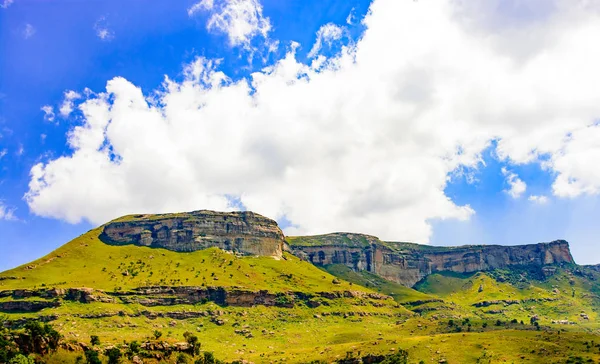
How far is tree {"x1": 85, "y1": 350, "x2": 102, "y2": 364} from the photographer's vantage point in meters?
134

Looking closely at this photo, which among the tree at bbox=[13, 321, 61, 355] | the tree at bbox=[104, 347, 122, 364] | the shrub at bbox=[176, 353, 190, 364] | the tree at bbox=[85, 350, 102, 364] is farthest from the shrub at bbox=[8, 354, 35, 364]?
the shrub at bbox=[176, 353, 190, 364]

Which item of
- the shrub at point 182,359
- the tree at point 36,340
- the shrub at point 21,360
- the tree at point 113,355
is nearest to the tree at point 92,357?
the tree at point 113,355

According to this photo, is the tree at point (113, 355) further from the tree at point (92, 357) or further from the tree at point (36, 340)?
the tree at point (36, 340)

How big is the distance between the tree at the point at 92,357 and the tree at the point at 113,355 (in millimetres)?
4221

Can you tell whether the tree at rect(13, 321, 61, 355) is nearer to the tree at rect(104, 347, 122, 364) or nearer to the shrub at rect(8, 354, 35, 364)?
the shrub at rect(8, 354, 35, 364)

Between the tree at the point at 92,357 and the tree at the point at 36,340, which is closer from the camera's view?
the tree at the point at 36,340

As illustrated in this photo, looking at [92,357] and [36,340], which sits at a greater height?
[36,340]

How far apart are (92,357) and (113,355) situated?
7.43m

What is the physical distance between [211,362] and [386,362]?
73.4 meters

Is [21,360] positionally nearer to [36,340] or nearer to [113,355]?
[36,340]

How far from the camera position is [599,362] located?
6703 inches

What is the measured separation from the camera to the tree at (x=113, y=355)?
14075cm

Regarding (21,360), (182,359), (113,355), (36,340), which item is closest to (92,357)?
(113,355)

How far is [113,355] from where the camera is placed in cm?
14188
